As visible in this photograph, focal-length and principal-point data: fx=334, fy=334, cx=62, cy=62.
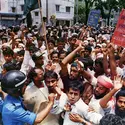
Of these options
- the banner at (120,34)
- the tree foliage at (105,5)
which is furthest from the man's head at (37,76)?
the tree foliage at (105,5)

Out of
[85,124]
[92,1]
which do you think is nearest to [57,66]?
[85,124]

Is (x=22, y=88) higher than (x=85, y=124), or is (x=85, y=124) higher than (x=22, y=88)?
(x=22, y=88)

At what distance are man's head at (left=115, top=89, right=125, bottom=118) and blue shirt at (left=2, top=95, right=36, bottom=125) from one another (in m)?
0.78

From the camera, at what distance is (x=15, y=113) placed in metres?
2.96

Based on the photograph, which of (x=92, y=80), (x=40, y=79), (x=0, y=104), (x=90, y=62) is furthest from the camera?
(x=90, y=62)

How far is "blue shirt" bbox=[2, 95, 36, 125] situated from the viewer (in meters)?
2.97

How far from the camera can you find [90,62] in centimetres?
507

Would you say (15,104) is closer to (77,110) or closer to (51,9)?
(77,110)

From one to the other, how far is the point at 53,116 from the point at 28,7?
4183 mm

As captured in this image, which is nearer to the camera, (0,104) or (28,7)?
(0,104)

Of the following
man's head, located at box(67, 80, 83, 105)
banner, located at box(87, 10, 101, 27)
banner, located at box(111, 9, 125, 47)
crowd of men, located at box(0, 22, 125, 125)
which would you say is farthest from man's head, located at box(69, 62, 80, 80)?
banner, located at box(87, 10, 101, 27)

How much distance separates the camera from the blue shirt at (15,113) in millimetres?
2967

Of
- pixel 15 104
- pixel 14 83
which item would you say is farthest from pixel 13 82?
pixel 15 104

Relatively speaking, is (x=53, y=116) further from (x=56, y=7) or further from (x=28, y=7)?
(x=56, y=7)
